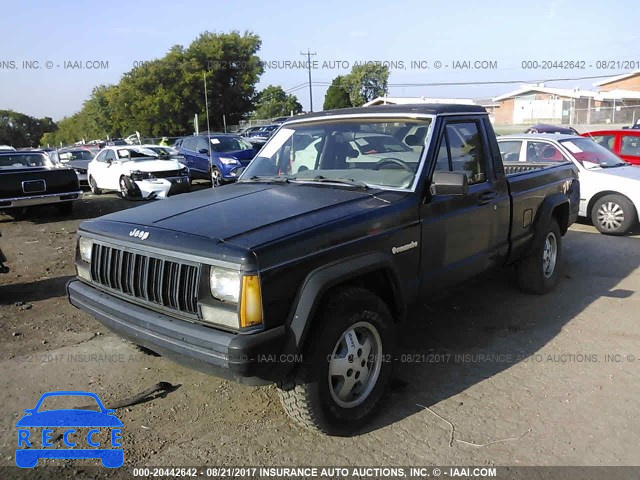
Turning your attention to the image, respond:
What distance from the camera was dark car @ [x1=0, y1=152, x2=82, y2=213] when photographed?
10164 mm

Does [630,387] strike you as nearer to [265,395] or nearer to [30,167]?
[265,395]

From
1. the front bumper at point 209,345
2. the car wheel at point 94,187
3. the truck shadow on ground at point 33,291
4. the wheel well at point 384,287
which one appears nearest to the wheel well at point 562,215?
the wheel well at point 384,287

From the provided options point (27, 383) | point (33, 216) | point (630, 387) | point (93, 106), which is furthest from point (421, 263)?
point (93, 106)

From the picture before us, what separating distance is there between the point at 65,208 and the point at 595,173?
10.8 meters

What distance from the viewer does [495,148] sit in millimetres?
4676

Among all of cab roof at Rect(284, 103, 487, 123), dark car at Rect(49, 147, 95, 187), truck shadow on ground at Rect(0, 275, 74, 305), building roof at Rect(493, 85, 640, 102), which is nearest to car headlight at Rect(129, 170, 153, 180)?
truck shadow on ground at Rect(0, 275, 74, 305)

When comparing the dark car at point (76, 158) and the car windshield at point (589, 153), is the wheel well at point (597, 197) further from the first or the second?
the dark car at point (76, 158)

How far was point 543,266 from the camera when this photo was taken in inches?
221

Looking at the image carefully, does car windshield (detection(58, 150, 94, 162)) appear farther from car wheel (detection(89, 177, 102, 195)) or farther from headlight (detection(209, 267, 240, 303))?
headlight (detection(209, 267, 240, 303))

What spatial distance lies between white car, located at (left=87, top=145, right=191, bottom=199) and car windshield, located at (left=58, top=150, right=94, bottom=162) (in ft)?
24.7

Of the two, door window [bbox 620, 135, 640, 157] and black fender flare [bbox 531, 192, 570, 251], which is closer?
black fender flare [bbox 531, 192, 570, 251]

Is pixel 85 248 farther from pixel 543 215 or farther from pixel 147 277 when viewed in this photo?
pixel 543 215

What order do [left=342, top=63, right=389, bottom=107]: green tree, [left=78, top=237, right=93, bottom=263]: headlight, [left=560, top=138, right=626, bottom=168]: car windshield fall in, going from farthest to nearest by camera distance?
[left=342, top=63, right=389, bottom=107]: green tree, [left=560, top=138, right=626, bottom=168]: car windshield, [left=78, top=237, right=93, bottom=263]: headlight

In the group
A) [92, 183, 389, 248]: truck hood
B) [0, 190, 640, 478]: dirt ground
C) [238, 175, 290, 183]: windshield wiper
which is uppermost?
Result: [238, 175, 290, 183]: windshield wiper
